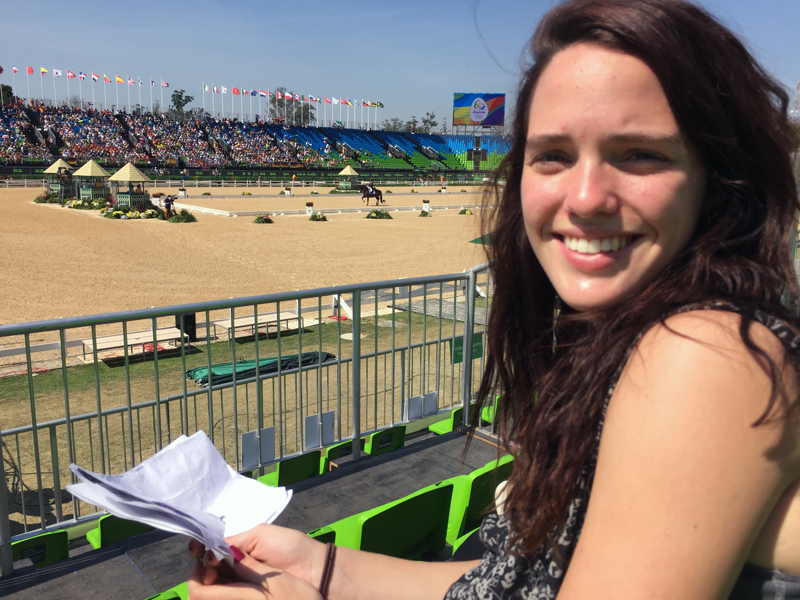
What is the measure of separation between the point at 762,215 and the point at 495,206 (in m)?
0.71

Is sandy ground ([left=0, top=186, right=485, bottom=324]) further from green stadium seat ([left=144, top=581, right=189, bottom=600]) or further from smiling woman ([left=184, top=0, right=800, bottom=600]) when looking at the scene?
smiling woman ([left=184, top=0, right=800, bottom=600])

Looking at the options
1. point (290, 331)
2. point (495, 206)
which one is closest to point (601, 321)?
point (495, 206)

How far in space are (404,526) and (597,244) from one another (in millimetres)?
1968

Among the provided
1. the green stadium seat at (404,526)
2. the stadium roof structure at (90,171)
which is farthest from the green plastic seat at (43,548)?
the stadium roof structure at (90,171)

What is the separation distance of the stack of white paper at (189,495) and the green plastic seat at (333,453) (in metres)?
2.76

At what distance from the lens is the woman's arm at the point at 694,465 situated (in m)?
0.82

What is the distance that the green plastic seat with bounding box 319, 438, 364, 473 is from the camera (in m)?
4.39

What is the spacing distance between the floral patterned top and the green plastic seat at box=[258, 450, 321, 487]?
2.78 meters

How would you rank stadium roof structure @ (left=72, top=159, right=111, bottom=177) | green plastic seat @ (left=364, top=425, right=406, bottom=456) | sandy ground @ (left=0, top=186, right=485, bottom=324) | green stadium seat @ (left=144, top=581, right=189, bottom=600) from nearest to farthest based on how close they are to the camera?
green stadium seat @ (left=144, top=581, right=189, bottom=600)
green plastic seat @ (left=364, top=425, right=406, bottom=456)
sandy ground @ (left=0, top=186, right=485, bottom=324)
stadium roof structure @ (left=72, top=159, right=111, bottom=177)

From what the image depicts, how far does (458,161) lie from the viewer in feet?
302

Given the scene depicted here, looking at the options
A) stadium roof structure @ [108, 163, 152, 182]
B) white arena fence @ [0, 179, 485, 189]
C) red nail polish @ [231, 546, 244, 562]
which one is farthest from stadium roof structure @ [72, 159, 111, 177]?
red nail polish @ [231, 546, 244, 562]

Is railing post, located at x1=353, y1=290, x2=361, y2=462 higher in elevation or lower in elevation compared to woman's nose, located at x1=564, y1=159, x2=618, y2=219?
lower

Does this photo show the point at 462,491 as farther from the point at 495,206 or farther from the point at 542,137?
the point at 542,137

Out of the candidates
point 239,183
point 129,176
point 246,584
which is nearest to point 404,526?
point 246,584
